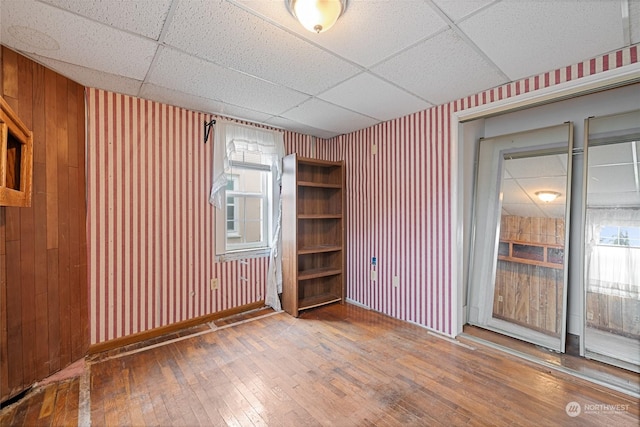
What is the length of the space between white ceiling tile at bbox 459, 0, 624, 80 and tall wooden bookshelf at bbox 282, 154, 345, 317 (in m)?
2.13

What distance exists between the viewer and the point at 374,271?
3539 mm

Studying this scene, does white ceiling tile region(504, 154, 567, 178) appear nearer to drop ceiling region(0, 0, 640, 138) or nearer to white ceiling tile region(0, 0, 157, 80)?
drop ceiling region(0, 0, 640, 138)

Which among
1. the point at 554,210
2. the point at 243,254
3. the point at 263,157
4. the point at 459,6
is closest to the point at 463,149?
the point at 554,210

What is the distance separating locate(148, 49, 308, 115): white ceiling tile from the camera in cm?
201

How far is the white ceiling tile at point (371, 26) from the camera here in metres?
1.46

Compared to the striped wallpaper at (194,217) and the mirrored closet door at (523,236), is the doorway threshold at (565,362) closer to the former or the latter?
the mirrored closet door at (523,236)

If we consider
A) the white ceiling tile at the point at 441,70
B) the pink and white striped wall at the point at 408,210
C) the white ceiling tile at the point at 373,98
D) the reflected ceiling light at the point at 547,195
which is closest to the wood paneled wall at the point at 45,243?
the white ceiling tile at the point at 373,98

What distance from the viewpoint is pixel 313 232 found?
12.7ft

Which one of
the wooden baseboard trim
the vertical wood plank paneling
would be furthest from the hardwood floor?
the vertical wood plank paneling

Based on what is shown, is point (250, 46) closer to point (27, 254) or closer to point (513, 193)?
point (27, 254)

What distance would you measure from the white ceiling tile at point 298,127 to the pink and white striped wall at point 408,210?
0.32 meters

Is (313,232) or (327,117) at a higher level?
(327,117)

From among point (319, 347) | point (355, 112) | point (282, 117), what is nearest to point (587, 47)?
point (355, 112)

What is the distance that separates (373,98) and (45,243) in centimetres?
295
